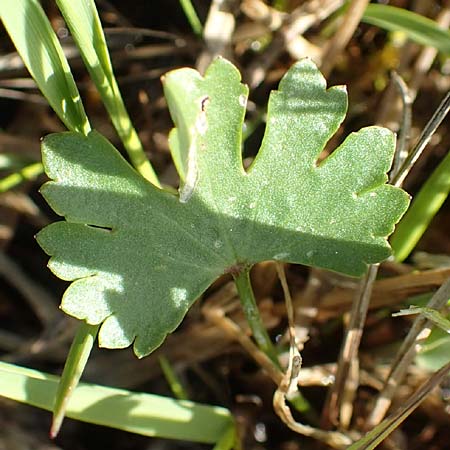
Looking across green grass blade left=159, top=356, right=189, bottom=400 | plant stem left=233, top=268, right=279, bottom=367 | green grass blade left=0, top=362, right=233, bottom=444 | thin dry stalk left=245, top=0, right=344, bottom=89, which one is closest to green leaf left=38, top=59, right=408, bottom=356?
plant stem left=233, top=268, right=279, bottom=367

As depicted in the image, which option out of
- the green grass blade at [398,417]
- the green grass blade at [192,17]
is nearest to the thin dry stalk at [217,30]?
the green grass blade at [192,17]

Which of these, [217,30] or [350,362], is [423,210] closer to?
[350,362]

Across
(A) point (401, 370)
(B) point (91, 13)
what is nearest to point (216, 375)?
(A) point (401, 370)

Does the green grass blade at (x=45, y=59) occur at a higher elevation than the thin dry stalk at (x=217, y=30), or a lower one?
higher

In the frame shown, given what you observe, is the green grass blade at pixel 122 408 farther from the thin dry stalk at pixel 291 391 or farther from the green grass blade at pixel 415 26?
the green grass blade at pixel 415 26

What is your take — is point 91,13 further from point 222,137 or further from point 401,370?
point 401,370
